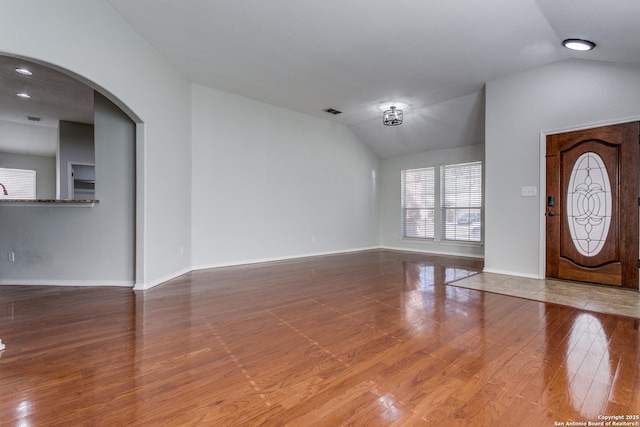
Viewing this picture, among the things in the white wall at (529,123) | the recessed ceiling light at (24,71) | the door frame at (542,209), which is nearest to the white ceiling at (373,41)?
the white wall at (529,123)

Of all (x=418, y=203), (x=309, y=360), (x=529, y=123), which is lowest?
(x=309, y=360)

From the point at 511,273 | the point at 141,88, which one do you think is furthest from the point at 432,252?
the point at 141,88

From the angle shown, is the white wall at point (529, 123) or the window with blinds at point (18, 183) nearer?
the white wall at point (529, 123)

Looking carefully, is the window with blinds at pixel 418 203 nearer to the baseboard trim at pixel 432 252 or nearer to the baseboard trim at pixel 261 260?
the baseboard trim at pixel 432 252

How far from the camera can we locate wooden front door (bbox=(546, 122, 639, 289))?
3.75 m

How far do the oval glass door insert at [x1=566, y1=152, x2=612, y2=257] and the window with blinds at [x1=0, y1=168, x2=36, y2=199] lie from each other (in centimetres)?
1170

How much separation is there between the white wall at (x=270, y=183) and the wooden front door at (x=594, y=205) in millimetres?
3982

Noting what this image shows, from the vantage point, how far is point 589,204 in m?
4.04

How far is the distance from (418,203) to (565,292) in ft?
13.5

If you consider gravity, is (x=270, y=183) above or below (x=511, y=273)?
above

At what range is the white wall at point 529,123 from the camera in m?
3.82

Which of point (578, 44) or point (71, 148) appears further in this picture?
point (71, 148)

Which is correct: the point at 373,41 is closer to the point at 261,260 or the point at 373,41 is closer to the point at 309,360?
the point at 309,360

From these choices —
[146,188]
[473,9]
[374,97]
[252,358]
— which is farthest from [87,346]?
[374,97]
